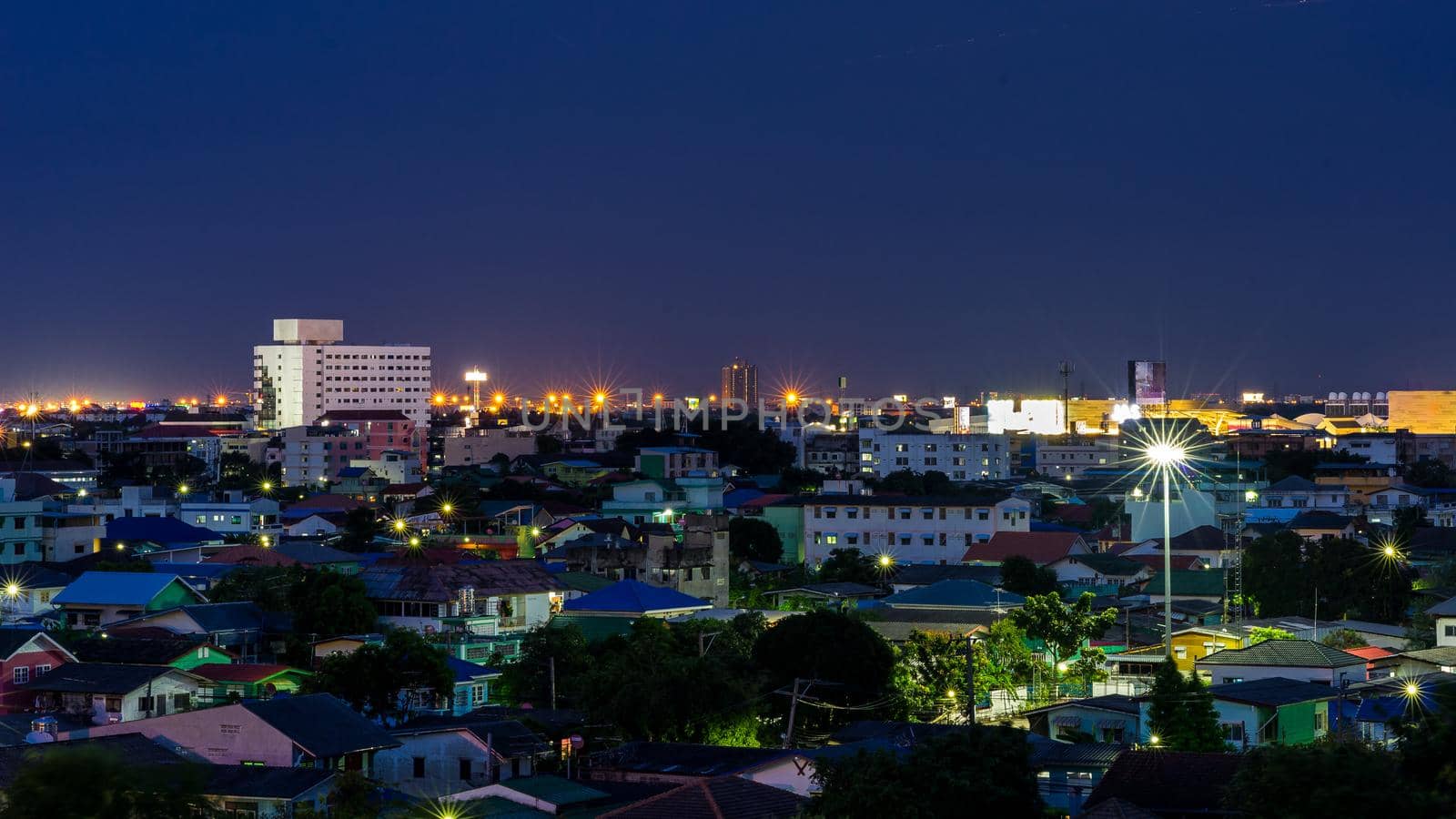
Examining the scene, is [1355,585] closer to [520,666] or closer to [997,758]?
[520,666]

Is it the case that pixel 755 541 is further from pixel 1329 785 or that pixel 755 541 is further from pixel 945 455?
pixel 1329 785

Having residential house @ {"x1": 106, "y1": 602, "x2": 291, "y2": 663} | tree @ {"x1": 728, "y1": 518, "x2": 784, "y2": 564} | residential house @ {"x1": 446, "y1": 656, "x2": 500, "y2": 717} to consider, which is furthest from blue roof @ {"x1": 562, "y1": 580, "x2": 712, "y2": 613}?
tree @ {"x1": 728, "y1": 518, "x2": 784, "y2": 564}

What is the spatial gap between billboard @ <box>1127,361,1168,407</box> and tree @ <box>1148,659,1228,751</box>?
149 ft

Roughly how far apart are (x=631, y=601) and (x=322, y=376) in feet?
186

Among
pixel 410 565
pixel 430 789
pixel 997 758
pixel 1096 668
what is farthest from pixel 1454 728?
pixel 410 565

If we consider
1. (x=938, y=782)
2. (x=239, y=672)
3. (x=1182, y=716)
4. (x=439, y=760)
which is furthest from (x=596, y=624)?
(x=938, y=782)

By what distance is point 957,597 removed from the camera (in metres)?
18.7

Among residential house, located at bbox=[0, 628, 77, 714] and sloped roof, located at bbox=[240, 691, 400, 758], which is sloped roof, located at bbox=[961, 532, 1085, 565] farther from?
sloped roof, located at bbox=[240, 691, 400, 758]

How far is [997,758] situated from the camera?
9.16m

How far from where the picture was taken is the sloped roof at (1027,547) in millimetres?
24234

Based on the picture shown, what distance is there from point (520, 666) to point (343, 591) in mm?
2262

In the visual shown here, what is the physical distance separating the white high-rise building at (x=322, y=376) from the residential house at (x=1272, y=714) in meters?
60.3

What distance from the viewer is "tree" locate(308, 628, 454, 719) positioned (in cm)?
1298

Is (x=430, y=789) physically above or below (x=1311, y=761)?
below
